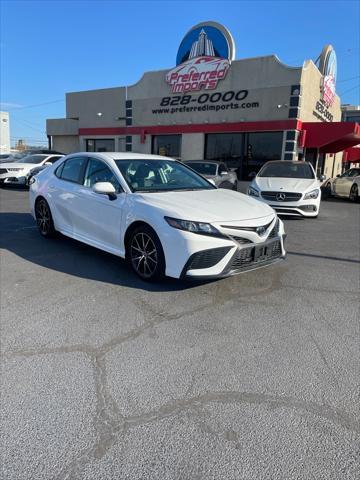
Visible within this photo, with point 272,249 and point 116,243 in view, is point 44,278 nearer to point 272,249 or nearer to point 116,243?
point 116,243

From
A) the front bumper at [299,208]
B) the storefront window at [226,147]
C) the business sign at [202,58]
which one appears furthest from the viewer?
the storefront window at [226,147]

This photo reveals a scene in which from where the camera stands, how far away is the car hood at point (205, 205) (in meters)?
4.15

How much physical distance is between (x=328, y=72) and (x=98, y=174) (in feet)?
63.8

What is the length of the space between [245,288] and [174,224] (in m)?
1.18

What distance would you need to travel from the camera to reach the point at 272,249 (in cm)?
451

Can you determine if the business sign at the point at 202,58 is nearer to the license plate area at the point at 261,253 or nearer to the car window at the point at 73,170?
the car window at the point at 73,170

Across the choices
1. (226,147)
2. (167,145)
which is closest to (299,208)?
(226,147)

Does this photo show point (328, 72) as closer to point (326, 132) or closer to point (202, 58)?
point (326, 132)

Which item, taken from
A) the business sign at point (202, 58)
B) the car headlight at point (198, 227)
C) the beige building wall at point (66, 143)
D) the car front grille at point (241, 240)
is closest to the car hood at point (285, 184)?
the car front grille at point (241, 240)

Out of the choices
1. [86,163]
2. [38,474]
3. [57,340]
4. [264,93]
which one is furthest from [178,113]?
[38,474]

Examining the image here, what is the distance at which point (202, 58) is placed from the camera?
62.2 ft


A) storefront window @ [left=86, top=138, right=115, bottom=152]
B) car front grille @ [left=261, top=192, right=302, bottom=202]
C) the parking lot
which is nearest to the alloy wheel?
the parking lot

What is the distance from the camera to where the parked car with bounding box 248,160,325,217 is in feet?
32.1

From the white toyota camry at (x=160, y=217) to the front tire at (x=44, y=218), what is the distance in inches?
7.3
